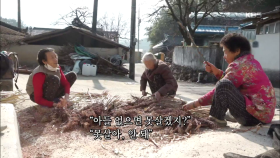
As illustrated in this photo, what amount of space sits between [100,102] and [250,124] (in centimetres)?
218

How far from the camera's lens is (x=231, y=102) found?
2846mm

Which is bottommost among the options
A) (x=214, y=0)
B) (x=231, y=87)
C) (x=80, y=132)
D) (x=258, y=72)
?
(x=80, y=132)

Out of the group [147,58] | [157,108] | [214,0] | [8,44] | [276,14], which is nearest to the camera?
[157,108]

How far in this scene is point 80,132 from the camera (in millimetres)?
3094

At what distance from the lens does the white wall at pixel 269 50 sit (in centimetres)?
1117

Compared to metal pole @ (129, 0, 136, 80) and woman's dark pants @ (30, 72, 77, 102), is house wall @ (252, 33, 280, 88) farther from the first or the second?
woman's dark pants @ (30, 72, 77, 102)

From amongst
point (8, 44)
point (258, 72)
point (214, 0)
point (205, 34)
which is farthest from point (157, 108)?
point (205, 34)

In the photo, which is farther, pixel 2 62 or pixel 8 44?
pixel 8 44

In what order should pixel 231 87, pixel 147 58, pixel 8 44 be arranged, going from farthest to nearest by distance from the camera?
pixel 8 44 → pixel 147 58 → pixel 231 87

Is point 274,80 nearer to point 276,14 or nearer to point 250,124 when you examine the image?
point 276,14

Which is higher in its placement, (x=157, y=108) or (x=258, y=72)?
(x=258, y=72)

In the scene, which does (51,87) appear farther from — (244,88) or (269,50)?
(269,50)

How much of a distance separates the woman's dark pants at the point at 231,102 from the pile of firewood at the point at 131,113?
27cm

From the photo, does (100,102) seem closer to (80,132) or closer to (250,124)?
(80,132)
